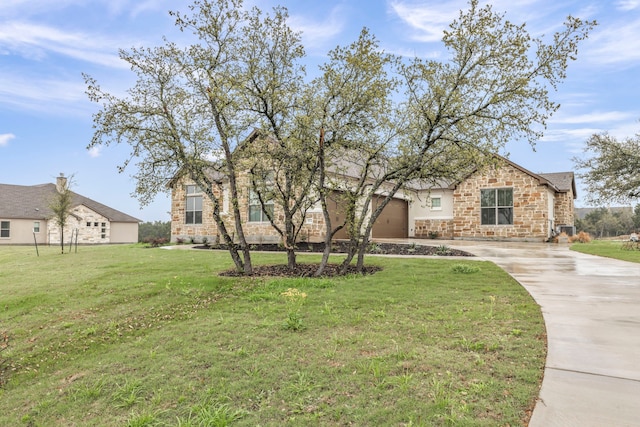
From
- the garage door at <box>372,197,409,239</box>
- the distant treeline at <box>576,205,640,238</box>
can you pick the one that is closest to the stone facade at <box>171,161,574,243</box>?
the garage door at <box>372,197,409,239</box>

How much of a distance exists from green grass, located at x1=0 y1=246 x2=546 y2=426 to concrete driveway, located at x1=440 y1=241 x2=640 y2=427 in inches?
7.4

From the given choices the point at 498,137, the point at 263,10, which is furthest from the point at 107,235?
the point at 498,137

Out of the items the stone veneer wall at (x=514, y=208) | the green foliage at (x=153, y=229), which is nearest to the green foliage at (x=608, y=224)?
the stone veneer wall at (x=514, y=208)

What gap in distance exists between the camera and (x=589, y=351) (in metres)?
4.05

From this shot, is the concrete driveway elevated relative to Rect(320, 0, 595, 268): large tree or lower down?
lower down

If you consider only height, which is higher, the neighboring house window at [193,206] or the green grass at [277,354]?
the neighboring house window at [193,206]

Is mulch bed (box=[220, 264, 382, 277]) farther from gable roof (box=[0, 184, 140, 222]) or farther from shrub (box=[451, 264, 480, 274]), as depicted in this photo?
gable roof (box=[0, 184, 140, 222])

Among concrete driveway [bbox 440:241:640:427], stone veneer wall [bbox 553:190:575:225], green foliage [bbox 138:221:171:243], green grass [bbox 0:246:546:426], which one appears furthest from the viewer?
green foliage [bbox 138:221:171:243]

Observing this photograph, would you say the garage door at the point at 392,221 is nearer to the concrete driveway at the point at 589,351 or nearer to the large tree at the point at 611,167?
A: the large tree at the point at 611,167

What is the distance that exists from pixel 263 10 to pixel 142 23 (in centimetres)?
343

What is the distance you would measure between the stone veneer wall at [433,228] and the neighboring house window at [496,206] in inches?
88.1

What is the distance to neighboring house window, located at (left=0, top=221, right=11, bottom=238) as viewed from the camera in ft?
107

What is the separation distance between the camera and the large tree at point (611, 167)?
19891 millimetres

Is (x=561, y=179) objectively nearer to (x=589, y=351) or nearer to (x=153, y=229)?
(x=589, y=351)
